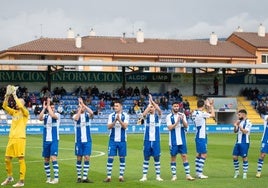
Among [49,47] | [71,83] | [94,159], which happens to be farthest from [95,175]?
[49,47]

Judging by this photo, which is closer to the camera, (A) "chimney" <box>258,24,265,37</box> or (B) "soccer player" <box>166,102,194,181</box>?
(B) "soccer player" <box>166,102,194,181</box>

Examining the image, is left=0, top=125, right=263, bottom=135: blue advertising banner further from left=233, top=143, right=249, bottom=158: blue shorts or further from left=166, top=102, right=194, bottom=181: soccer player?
left=166, top=102, right=194, bottom=181: soccer player

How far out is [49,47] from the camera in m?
77.4

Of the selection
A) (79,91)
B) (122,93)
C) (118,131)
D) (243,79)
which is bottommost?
(118,131)

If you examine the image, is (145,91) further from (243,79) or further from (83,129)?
(83,129)

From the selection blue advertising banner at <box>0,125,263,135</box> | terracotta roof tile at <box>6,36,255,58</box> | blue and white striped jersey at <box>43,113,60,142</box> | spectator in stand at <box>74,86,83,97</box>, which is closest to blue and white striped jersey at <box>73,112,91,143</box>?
blue and white striped jersey at <box>43,113,60,142</box>

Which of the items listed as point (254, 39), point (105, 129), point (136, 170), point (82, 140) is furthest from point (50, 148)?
point (254, 39)

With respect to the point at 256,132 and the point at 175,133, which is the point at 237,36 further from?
the point at 175,133

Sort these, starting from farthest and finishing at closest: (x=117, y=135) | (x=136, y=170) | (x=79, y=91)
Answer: (x=79, y=91) → (x=136, y=170) → (x=117, y=135)

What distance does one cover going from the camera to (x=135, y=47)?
271 ft

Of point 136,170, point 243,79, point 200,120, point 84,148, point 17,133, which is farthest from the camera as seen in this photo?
point 243,79

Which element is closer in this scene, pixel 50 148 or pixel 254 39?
pixel 50 148

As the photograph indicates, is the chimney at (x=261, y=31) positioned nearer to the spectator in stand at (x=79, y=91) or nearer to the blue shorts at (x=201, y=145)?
the spectator in stand at (x=79, y=91)

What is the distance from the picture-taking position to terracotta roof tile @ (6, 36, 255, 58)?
3063 inches
